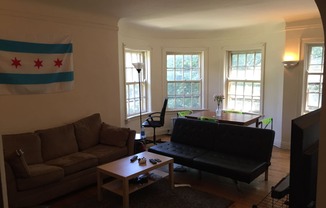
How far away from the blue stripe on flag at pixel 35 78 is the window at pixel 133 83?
Result: 187cm

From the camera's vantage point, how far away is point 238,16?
5066 mm

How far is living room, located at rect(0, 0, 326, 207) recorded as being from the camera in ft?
12.5

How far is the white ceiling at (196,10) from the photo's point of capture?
3938mm

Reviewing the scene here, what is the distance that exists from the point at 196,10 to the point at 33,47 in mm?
2508

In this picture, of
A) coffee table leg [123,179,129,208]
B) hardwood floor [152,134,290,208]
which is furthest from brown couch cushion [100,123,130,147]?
coffee table leg [123,179,129,208]

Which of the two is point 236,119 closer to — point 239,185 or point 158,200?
point 239,185

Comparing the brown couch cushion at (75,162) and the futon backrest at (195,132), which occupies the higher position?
the futon backrest at (195,132)

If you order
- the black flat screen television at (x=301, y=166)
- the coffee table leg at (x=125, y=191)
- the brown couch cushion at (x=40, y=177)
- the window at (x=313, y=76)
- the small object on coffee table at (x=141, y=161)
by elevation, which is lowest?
the coffee table leg at (x=125, y=191)

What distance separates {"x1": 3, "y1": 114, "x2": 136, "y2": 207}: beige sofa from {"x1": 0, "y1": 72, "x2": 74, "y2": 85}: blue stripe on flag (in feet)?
2.30

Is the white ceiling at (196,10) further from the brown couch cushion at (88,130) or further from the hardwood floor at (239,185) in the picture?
the hardwood floor at (239,185)

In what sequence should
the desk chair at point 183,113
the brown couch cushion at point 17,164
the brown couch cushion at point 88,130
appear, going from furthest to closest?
1. the desk chair at point 183,113
2. the brown couch cushion at point 88,130
3. the brown couch cushion at point 17,164

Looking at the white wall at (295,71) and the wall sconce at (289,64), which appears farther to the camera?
the wall sconce at (289,64)

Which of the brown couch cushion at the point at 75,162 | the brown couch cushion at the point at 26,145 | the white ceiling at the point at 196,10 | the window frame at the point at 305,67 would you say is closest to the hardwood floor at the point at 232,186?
the brown couch cushion at the point at 75,162

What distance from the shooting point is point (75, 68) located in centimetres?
448
